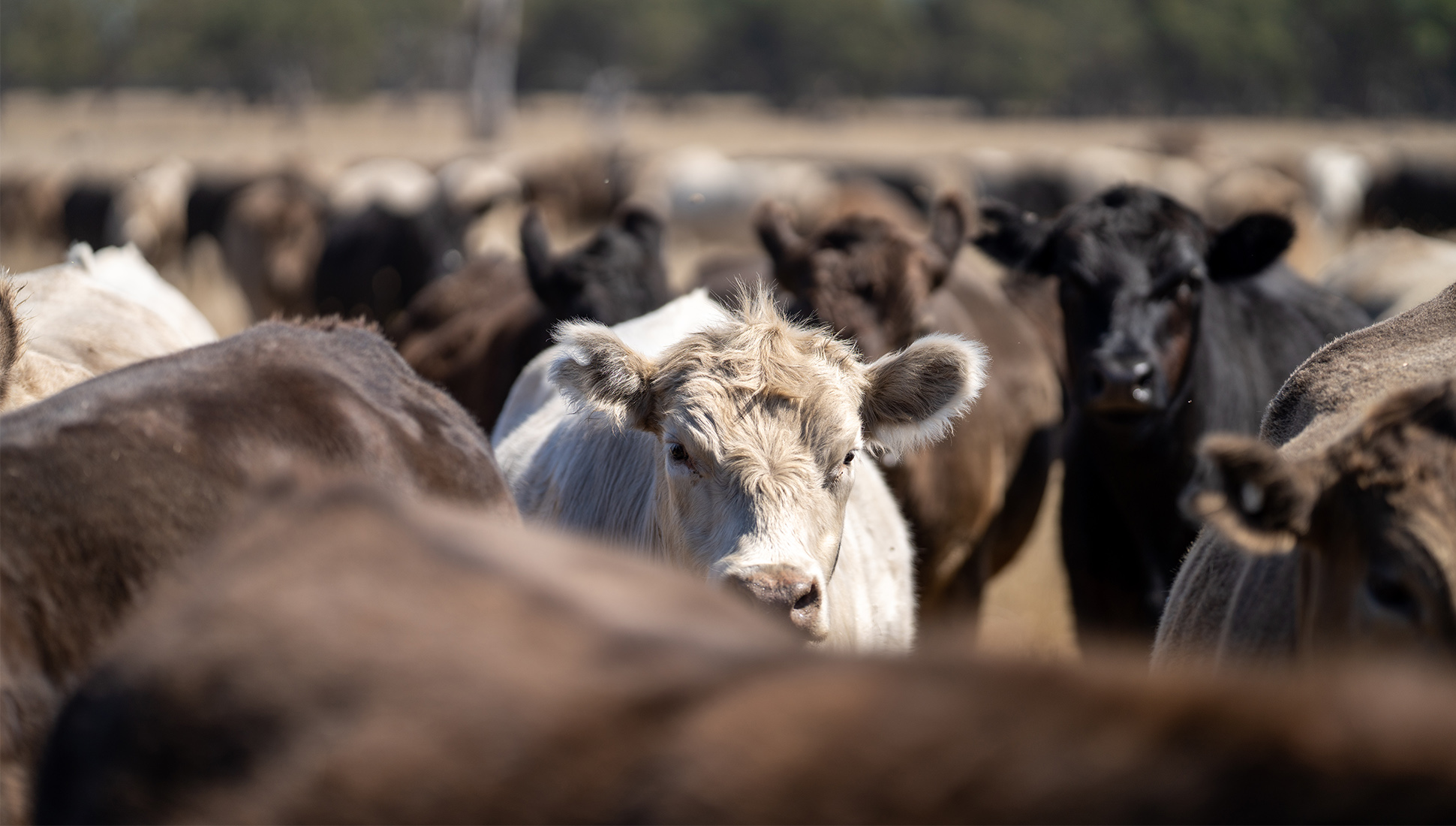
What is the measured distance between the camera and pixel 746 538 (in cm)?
317

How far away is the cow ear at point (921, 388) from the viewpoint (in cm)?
359

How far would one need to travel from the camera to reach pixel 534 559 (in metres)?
1.54

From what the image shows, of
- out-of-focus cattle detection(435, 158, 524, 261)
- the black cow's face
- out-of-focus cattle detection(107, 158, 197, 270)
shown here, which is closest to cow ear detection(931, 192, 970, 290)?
the black cow's face

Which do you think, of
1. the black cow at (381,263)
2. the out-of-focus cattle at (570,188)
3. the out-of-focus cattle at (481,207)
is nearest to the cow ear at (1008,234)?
the out-of-focus cattle at (481,207)

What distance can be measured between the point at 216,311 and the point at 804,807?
19.0m

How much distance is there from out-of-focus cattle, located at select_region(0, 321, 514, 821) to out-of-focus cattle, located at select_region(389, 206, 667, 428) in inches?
128

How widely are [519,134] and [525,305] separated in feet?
169

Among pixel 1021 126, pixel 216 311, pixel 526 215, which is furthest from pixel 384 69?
pixel 526 215

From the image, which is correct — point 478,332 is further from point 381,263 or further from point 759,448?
point 381,263

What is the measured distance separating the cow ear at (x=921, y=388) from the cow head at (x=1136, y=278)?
1047mm

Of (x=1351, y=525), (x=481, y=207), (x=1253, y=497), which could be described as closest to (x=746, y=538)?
(x=1253, y=497)

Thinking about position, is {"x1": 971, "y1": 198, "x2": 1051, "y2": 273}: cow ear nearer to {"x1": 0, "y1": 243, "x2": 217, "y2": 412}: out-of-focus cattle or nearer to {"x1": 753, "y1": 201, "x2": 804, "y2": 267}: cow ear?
{"x1": 753, "y1": 201, "x2": 804, "y2": 267}: cow ear

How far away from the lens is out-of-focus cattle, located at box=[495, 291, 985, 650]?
3.21 metres

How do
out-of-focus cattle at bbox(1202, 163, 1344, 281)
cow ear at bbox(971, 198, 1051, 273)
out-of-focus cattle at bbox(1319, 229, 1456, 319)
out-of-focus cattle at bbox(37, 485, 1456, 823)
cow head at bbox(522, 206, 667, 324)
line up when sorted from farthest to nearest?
out-of-focus cattle at bbox(1202, 163, 1344, 281), out-of-focus cattle at bbox(1319, 229, 1456, 319), cow head at bbox(522, 206, 667, 324), cow ear at bbox(971, 198, 1051, 273), out-of-focus cattle at bbox(37, 485, 1456, 823)
